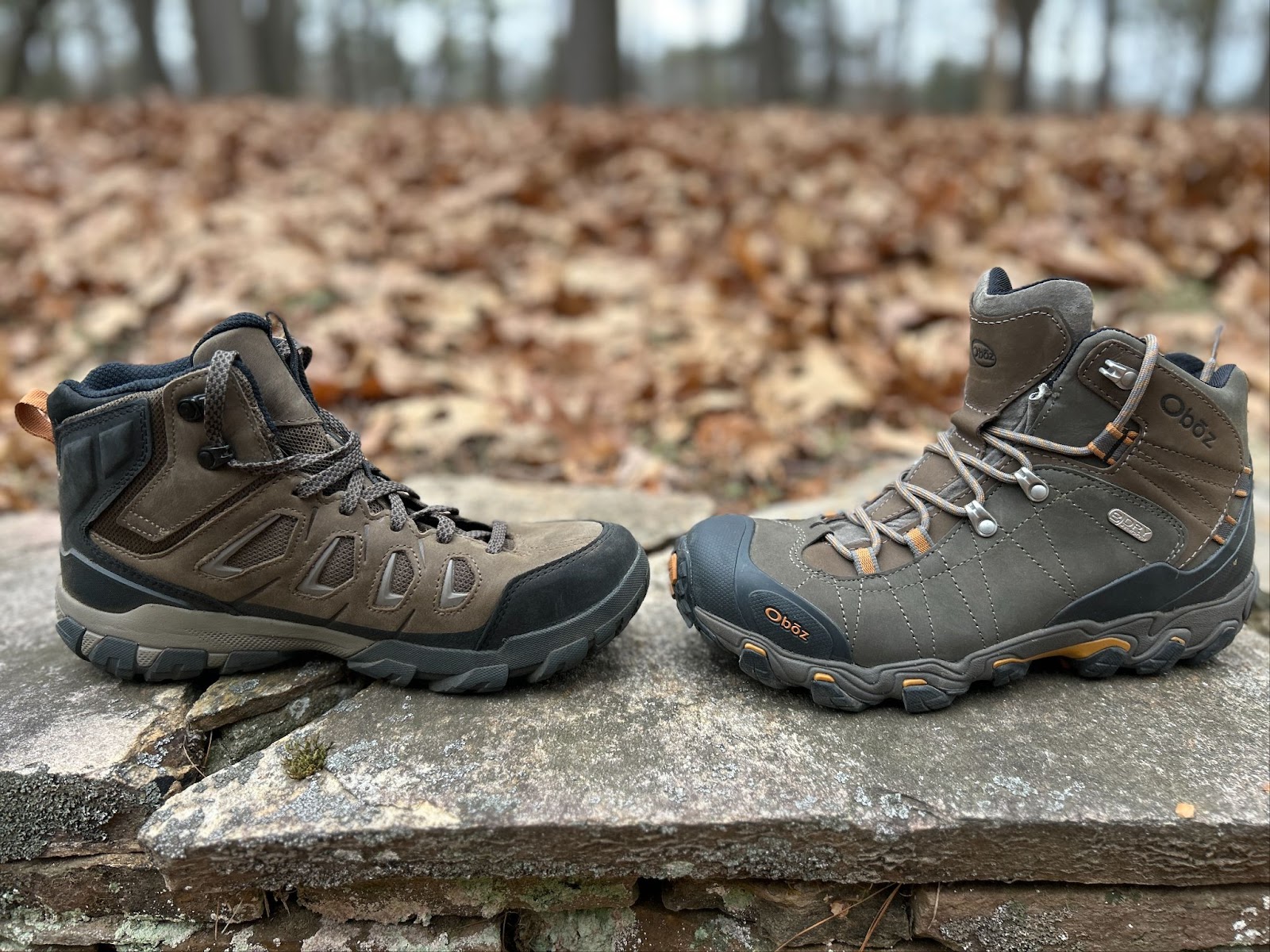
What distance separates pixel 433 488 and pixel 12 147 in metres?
5.07

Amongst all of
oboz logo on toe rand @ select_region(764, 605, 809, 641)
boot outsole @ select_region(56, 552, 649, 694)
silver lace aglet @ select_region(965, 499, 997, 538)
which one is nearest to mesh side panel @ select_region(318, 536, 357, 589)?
boot outsole @ select_region(56, 552, 649, 694)

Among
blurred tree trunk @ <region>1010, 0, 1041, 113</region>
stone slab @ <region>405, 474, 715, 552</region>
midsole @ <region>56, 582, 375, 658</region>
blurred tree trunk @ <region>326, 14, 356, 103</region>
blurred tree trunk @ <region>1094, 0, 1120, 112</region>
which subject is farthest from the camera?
blurred tree trunk @ <region>326, 14, 356, 103</region>

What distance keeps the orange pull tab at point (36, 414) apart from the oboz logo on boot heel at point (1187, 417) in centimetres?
180

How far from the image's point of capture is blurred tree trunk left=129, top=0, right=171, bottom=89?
1452 cm

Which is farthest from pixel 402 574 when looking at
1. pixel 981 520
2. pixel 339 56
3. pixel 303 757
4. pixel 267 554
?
pixel 339 56

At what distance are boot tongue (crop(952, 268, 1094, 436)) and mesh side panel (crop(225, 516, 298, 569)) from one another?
116 centimetres

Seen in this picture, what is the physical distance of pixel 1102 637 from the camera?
153 cm

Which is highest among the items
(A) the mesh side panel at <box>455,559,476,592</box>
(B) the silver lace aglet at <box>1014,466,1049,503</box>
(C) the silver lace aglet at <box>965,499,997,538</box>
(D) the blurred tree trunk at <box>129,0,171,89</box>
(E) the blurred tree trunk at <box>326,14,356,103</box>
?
(E) the blurred tree trunk at <box>326,14,356,103</box>

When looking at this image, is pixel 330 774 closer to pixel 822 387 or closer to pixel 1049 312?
pixel 1049 312

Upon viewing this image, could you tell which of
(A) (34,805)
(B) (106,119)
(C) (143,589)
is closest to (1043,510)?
(C) (143,589)

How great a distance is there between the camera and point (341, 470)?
1509 mm

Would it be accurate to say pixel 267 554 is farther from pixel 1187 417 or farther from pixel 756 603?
pixel 1187 417

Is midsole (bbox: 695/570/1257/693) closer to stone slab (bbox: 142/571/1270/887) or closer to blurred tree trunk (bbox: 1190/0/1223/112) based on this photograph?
stone slab (bbox: 142/571/1270/887)

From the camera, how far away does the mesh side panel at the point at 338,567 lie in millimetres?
1492
